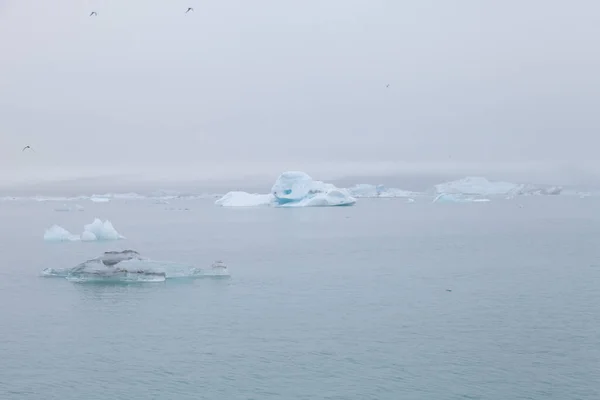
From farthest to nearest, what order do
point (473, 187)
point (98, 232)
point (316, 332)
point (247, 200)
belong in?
point (473, 187), point (247, 200), point (98, 232), point (316, 332)

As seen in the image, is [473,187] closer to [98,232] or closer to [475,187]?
[475,187]

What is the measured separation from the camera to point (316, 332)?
14320mm

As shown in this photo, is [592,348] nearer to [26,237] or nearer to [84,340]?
[84,340]

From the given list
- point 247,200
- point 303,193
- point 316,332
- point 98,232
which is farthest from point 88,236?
point 247,200

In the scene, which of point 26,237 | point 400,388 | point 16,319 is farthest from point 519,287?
point 26,237

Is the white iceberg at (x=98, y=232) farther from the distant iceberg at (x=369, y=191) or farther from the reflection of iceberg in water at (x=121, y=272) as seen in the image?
the distant iceberg at (x=369, y=191)

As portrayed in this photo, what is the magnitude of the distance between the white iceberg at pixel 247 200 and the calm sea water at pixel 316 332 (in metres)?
51.1

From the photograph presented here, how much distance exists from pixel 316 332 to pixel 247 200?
6944cm

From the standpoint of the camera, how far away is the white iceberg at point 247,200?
78938 mm

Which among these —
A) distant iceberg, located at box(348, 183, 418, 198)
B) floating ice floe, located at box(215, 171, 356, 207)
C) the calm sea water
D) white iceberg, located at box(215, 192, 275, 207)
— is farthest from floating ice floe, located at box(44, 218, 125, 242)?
distant iceberg, located at box(348, 183, 418, 198)

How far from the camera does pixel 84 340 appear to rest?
14.1 meters

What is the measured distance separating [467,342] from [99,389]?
6.97 m

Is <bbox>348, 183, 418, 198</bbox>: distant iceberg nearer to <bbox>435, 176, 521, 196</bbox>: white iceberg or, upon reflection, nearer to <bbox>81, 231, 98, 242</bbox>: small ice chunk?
<bbox>435, 176, 521, 196</bbox>: white iceberg

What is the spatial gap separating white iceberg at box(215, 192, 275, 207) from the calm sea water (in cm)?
5108
